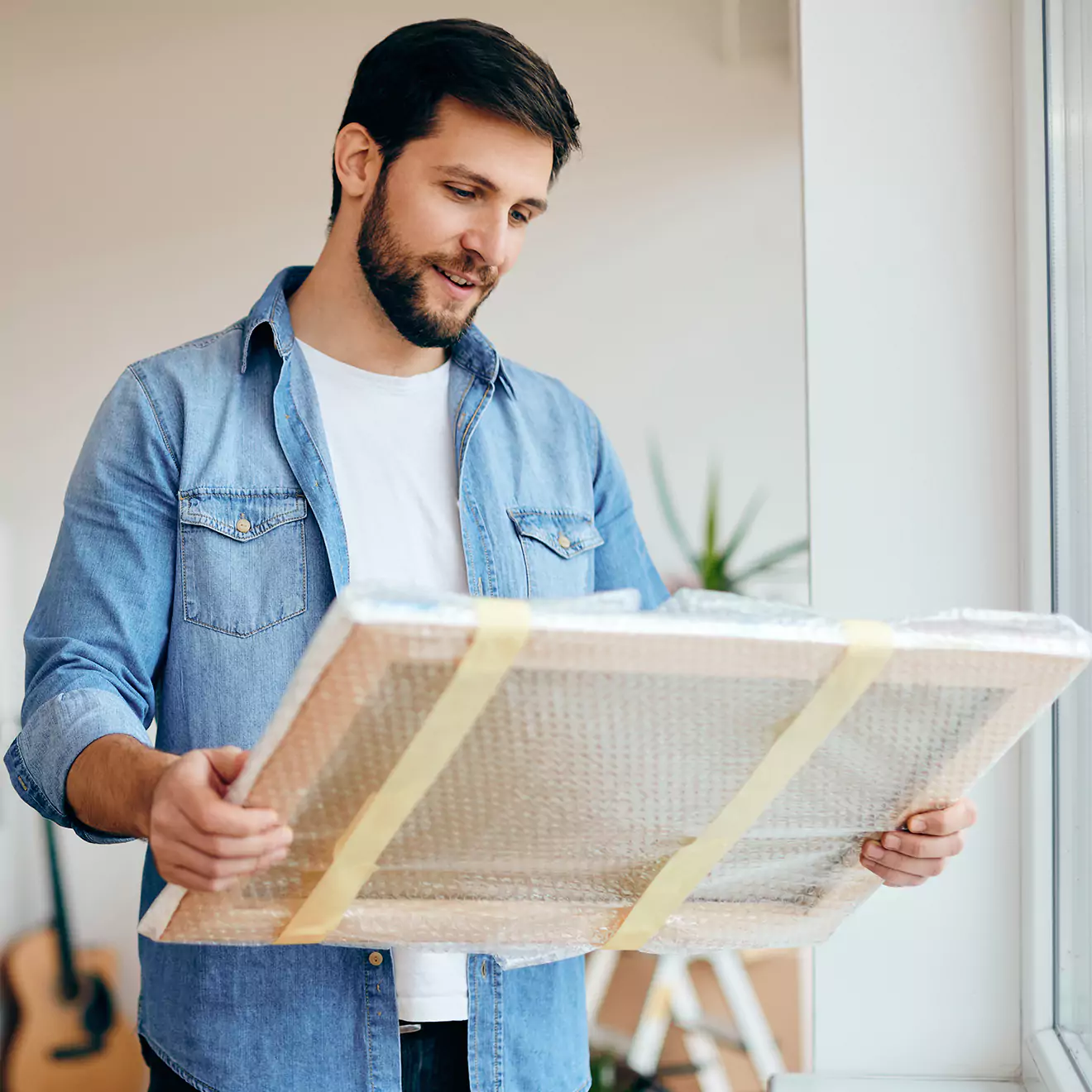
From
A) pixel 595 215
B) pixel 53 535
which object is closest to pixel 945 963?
pixel 595 215

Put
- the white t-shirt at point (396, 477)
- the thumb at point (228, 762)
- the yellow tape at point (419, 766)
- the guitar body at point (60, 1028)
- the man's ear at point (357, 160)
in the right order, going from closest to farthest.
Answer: the yellow tape at point (419, 766) → the thumb at point (228, 762) → the white t-shirt at point (396, 477) → the man's ear at point (357, 160) → the guitar body at point (60, 1028)

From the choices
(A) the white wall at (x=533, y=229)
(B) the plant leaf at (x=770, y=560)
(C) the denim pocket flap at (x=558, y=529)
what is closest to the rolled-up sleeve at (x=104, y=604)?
(C) the denim pocket flap at (x=558, y=529)

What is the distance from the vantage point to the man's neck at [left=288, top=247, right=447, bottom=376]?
1163 millimetres

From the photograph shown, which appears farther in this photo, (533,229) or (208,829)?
(533,229)

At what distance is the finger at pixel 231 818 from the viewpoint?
56 cm

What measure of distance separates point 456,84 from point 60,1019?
2.08 metres

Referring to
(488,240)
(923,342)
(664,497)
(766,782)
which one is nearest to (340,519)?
(488,240)

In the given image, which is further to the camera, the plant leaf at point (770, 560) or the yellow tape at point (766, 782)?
the plant leaf at point (770, 560)

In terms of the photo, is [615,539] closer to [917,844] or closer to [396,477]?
[396,477]

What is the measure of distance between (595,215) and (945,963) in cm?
171

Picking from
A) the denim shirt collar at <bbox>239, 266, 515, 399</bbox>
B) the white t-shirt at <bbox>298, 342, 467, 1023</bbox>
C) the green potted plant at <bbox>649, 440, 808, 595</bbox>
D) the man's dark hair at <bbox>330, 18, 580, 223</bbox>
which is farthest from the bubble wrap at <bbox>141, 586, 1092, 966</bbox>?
the green potted plant at <bbox>649, 440, 808, 595</bbox>

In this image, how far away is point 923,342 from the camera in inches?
52.9

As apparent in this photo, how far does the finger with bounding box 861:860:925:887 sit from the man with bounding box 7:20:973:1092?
1.41ft

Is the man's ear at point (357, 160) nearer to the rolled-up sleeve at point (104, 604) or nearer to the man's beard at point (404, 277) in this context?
the man's beard at point (404, 277)
